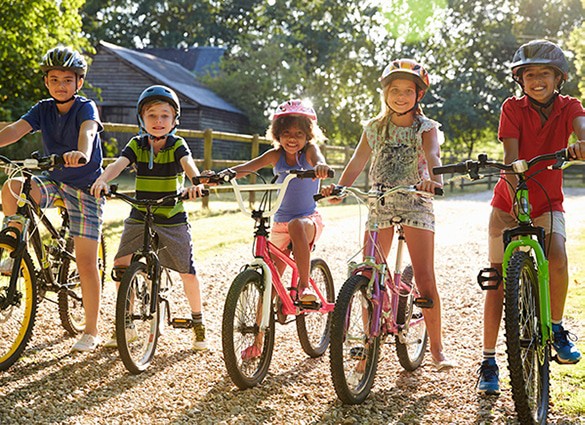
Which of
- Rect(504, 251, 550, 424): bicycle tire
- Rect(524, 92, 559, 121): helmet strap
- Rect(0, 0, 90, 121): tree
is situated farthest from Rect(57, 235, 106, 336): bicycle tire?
Rect(0, 0, 90, 121): tree

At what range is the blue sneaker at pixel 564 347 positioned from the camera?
13.3 ft

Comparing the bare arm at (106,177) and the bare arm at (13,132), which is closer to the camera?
the bare arm at (106,177)

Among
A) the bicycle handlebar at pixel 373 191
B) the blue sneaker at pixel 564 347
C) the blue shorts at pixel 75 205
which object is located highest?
the bicycle handlebar at pixel 373 191

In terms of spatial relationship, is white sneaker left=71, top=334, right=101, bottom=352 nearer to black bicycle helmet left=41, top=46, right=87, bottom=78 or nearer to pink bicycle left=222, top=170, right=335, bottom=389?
pink bicycle left=222, top=170, right=335, bottom=389

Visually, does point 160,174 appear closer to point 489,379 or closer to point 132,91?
point 489,379

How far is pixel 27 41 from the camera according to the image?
1853 cm

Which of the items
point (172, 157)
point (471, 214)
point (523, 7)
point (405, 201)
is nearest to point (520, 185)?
point (405, 201)

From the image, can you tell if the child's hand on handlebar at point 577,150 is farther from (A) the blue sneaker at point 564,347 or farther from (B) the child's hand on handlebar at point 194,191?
(B) the child's hand on handlebar at point 194,191

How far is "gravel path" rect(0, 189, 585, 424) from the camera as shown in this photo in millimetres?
3988

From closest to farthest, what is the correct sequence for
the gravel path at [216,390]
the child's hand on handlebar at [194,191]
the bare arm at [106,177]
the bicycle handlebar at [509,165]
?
1. the bicycle handlebar at [509,165]
2. the gravel path at [216,390]
3. the child's hand on handlebar at [194,191]
4. the bare arm at [106,177]

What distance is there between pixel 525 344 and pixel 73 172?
3101 millimetres

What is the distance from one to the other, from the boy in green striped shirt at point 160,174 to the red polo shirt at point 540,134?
1.98 meters

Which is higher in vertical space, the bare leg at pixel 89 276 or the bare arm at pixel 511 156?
the bare arm at pixel 511 156

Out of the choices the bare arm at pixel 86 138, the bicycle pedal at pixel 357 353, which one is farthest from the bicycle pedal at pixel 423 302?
the bare arm at pixel 86 138
